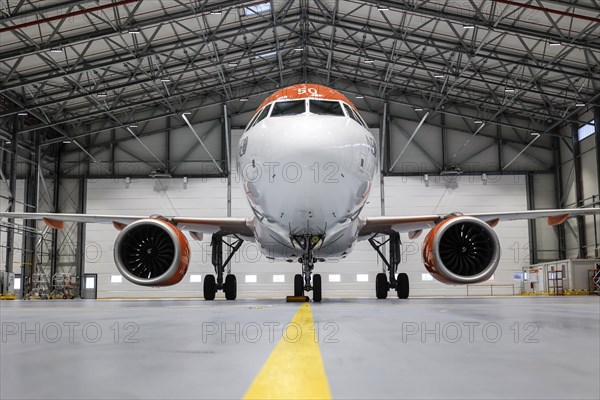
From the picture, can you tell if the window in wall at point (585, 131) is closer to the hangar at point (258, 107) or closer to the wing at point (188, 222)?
the hangar at point (258, 107)

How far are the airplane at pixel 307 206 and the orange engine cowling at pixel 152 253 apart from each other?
0.06 feet

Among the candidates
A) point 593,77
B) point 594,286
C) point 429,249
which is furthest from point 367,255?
point 429,249

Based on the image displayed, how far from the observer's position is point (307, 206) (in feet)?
26.7

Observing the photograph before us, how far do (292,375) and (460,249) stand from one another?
838 cm

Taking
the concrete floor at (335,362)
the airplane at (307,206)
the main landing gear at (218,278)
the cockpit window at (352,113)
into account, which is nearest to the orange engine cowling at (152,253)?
the airplane at (307,206)

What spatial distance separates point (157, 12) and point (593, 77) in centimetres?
1858

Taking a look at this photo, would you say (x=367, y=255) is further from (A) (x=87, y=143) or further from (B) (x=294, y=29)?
(A) (x=87, y=143)

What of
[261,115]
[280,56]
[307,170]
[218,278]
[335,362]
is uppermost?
[280,56]

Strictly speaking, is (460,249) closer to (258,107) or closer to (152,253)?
(152,253)

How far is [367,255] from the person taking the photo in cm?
3183

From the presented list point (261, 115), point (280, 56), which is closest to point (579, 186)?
A: point (280, 56)

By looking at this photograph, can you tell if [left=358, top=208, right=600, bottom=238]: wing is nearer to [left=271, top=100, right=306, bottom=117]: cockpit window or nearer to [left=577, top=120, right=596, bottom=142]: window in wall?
[left=271, top=100, right=306, bottom=117]: cockpit window

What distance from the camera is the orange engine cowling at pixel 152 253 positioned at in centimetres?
962

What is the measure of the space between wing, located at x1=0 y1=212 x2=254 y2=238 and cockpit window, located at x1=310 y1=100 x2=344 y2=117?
13.8 feet
